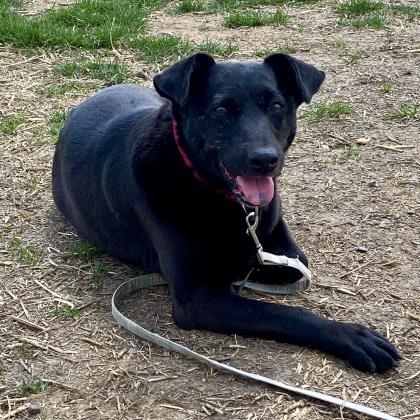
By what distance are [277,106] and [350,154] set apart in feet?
5.56

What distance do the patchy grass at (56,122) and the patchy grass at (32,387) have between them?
241 centimetres

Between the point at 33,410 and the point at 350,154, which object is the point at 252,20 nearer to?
the point at 350,154

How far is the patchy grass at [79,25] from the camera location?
7.08 metres

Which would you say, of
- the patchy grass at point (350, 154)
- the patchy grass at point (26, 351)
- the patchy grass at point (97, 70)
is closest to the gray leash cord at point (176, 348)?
the patchy grass at point (26, 351)

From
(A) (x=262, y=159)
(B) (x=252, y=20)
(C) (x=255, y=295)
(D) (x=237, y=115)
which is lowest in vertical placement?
(C) (x=255, y=295)

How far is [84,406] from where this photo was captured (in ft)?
11.2

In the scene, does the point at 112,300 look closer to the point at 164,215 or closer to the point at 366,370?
the point at 164,215

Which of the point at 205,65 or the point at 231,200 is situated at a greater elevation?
the point at 205,65

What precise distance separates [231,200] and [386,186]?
1.41 meters

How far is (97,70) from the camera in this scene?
6602mm

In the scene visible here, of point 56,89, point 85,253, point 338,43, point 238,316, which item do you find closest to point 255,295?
point 238,316

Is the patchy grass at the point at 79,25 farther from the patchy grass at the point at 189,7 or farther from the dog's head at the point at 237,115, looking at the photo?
the dog's head at the point at 237,115

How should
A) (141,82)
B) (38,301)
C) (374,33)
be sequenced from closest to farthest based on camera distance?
(38,301) → (141,82) → (374,33)

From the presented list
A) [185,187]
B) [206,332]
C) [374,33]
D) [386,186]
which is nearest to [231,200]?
[185,187]
